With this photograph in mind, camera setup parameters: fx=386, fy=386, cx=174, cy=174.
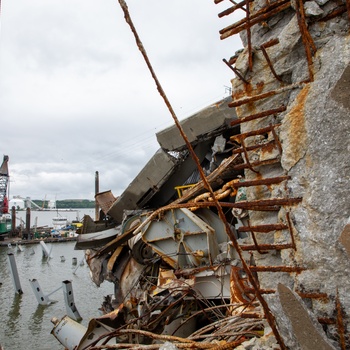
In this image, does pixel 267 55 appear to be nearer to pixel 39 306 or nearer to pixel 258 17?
pixel 258 17

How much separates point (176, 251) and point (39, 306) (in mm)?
11380

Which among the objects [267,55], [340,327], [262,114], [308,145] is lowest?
[340,327]

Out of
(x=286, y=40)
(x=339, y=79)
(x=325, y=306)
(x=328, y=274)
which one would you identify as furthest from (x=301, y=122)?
(x=325, y=306)

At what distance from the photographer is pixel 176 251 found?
6.45 meters

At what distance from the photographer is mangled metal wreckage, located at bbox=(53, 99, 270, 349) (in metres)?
4.39

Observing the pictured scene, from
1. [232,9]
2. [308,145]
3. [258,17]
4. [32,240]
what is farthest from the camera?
[32,240]

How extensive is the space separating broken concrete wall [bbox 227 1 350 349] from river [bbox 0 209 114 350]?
1013 cm

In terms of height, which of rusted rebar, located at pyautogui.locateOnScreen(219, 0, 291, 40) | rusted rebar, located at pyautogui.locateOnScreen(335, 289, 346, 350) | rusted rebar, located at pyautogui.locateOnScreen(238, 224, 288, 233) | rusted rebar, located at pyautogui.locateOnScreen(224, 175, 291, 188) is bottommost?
rusted rebar, located at pyautogui.locateOnScreen(335, 289, 346, 350)

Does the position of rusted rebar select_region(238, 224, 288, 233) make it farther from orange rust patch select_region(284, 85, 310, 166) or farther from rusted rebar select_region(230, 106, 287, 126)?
rusted rebar select_region(230, 106, 287, 126)

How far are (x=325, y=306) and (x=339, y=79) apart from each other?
127 centimetres

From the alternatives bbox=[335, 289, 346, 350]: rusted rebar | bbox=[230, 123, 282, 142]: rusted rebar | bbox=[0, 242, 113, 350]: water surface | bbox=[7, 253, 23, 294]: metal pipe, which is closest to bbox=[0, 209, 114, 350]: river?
bbox=[0, 242, 113, 350]: water surface

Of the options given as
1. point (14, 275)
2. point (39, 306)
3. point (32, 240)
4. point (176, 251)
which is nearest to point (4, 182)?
point (32, 240)

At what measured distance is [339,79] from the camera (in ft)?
7.13

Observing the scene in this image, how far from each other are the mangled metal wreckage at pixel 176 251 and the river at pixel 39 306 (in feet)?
14.8
